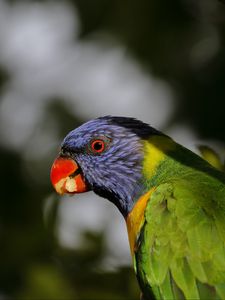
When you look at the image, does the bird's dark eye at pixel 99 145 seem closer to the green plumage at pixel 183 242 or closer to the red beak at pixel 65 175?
the red beak at pixel 65 175

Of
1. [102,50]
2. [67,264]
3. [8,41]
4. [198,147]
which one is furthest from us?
[8,41]

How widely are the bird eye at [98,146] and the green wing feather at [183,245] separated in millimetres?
798

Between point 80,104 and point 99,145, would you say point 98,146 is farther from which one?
point 80,104

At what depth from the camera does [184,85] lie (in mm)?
6605

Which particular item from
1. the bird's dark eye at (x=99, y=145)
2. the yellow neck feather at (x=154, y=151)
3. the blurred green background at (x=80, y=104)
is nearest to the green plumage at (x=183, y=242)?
the yellow neck feather at (x=154, y=151)

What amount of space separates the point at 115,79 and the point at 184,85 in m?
1.87

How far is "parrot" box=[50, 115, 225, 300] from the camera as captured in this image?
406 centimetres

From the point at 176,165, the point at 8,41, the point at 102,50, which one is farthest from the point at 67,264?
the point at 8,41

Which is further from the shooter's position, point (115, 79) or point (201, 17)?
point (115, 79)

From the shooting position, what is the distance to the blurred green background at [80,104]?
5.95 meters

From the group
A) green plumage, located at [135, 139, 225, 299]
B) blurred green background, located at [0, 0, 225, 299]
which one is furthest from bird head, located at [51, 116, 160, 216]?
blurred green background, located at [0, 0, 225, 299]

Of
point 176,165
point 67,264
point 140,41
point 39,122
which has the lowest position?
point 67,264

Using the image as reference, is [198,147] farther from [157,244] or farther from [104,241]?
[104,241]

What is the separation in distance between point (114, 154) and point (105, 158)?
0.20ft
